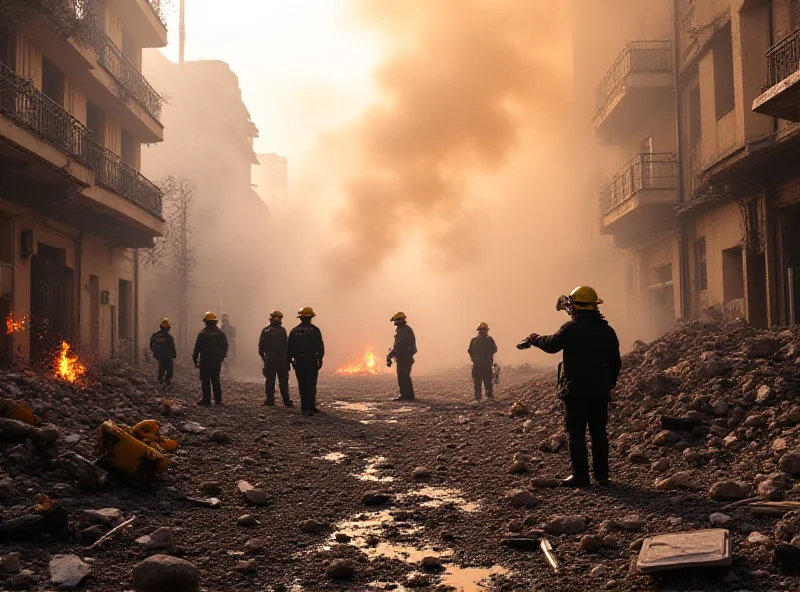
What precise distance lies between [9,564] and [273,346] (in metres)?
9.46

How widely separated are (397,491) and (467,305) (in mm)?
39609

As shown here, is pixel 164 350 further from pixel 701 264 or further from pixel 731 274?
A: pixel 701 264

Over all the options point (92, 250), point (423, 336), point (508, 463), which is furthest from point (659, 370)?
point (423, 336)

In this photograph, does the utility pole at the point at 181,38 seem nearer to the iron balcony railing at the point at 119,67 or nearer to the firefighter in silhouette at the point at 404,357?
the iron balcony railing at the point at 119,67

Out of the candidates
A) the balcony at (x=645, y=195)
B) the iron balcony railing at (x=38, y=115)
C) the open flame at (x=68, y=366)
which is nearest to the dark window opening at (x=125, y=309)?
the iron balcony railing at (x=38, y=115)

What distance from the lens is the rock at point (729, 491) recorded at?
16.6 feet

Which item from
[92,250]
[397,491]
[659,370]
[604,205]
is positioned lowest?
[397,491]

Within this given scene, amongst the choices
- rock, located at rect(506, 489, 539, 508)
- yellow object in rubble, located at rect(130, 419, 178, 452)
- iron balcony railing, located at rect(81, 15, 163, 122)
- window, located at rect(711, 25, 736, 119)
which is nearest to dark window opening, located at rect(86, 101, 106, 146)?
iron balcony railing, located at rect(81, 15, 163, 122)

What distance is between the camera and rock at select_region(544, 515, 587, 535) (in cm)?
482

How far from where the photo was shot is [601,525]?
4.80 m

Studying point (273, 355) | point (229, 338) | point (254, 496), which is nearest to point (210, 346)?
point (273, 355)

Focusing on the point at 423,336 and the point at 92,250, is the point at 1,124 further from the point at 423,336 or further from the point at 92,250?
the point at 423,336

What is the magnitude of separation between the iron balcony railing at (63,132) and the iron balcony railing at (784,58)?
1148 centimetres

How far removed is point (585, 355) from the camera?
599cm
